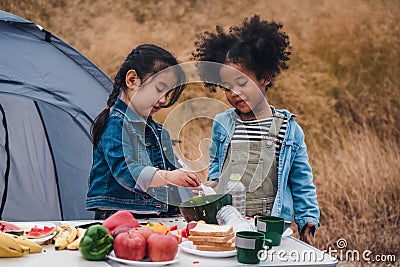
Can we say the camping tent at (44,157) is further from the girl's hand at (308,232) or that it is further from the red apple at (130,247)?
the red apple at (130,247)

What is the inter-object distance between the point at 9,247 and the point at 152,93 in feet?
3.06

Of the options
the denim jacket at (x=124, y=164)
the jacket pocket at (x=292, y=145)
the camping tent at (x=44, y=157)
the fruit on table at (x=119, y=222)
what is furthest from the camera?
the camping tent at (x=44, y=157)

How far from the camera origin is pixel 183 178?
97.5 inches

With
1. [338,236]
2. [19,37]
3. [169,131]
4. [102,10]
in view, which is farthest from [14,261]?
[102,10]

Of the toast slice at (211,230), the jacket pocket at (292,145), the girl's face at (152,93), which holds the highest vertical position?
the girl's face at (152,93)

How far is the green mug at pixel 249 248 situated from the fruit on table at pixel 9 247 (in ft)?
2.08

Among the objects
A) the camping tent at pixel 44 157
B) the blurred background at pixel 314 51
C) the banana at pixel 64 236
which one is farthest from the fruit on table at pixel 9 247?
the blurred background at pixel 314 51

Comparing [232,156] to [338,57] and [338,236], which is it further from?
[338,57]

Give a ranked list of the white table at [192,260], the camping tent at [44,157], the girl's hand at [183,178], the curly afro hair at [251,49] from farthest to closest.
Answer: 1. the camping tent at [44,157]
2. the curly afro hair at [251,49]
3. the girl's hand at [183,178]
4. the white table at [192,260]

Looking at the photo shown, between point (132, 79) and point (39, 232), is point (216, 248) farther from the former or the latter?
point (132, 79)

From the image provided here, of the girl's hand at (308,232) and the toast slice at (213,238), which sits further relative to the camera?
the girl's hand at (308,232)

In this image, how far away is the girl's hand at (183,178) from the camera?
→ 8.11 feet

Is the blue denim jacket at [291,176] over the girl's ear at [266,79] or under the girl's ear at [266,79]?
under

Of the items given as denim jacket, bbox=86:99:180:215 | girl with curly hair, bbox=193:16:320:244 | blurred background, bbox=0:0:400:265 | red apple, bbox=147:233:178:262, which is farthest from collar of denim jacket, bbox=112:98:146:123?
blurred background, bbox=0:0:400:265
